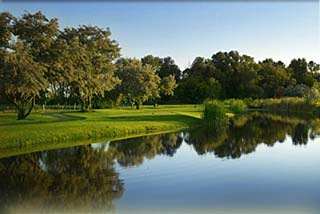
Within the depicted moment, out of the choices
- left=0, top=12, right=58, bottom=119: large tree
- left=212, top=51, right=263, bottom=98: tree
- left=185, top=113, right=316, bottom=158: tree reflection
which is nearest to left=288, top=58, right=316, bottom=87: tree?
left=212, top=51, right=263, bottom=98: tree

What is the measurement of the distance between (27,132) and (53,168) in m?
5.52

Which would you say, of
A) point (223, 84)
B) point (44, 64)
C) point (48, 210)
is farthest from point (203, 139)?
point (223, 84)

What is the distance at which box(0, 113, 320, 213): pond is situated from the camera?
828 cm

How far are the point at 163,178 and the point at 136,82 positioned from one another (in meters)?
30.9

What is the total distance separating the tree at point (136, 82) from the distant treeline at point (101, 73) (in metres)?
0.11

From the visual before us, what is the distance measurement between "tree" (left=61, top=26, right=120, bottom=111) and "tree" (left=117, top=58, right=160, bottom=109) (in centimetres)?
602

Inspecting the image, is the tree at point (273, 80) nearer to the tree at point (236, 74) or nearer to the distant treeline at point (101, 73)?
the distant treeline at point (101, 73)

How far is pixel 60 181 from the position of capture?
10.3 meters

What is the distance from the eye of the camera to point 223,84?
68750mm

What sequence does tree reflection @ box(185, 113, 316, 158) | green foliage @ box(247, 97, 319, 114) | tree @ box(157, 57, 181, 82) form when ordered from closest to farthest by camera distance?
tree reflection @ box(185, 113, 316, 158) < green foliage @ box(247, 97, 319, 114) < tree @ box(157, 57, 181, 82)

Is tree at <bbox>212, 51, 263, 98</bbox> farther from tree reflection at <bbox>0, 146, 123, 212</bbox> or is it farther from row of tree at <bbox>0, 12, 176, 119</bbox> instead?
tree reflection at <bbox>0, 146, 123, 212</bbox>

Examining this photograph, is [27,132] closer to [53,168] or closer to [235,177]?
[53,168]

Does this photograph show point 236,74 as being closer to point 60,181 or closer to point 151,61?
point 151,61

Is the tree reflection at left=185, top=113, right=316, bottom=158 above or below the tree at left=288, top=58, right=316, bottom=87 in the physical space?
below
